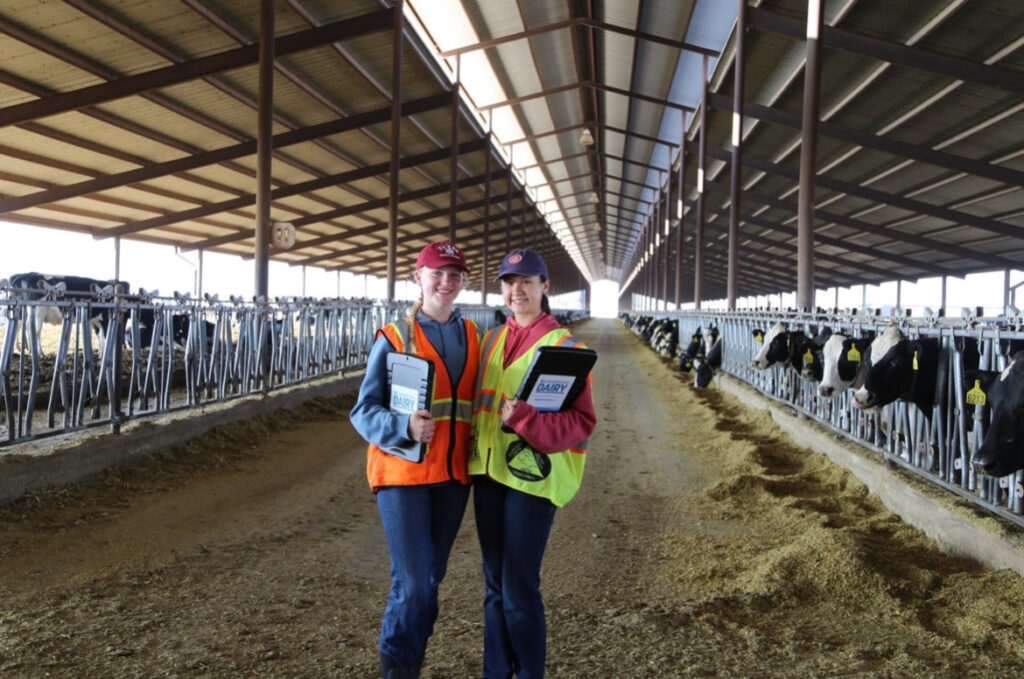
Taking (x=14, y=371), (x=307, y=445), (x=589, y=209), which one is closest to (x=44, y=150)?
(x=14, y=371)

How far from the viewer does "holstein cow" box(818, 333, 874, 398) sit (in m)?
6.38

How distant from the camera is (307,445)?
7484 millimetres

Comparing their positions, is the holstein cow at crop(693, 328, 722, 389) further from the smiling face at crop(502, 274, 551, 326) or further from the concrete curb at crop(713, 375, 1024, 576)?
the smiling face at crop(502, 274, 551, 326)

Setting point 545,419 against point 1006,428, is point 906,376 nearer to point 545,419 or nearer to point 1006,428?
point 1006,428

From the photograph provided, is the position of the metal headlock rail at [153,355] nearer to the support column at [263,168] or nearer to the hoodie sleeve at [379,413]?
the support column at [263,168]

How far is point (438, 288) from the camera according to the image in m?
2.53

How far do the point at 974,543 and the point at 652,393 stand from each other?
8.33 metres

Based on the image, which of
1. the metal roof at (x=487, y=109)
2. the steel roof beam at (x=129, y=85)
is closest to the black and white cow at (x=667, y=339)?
the metal roof at (x=487, y=109)

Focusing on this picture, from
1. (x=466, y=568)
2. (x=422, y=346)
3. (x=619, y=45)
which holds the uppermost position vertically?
(x=619, y=45)

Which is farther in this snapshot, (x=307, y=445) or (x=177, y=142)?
(x=177, y=142)

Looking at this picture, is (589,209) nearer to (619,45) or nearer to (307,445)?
(619,45)

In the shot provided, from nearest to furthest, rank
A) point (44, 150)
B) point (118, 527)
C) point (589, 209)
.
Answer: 1. point (118, 527)
2. point (44, 150)
3. point (589, 209)

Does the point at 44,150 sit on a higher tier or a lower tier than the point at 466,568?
higher

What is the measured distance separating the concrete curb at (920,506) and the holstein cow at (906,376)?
537 millimetres
